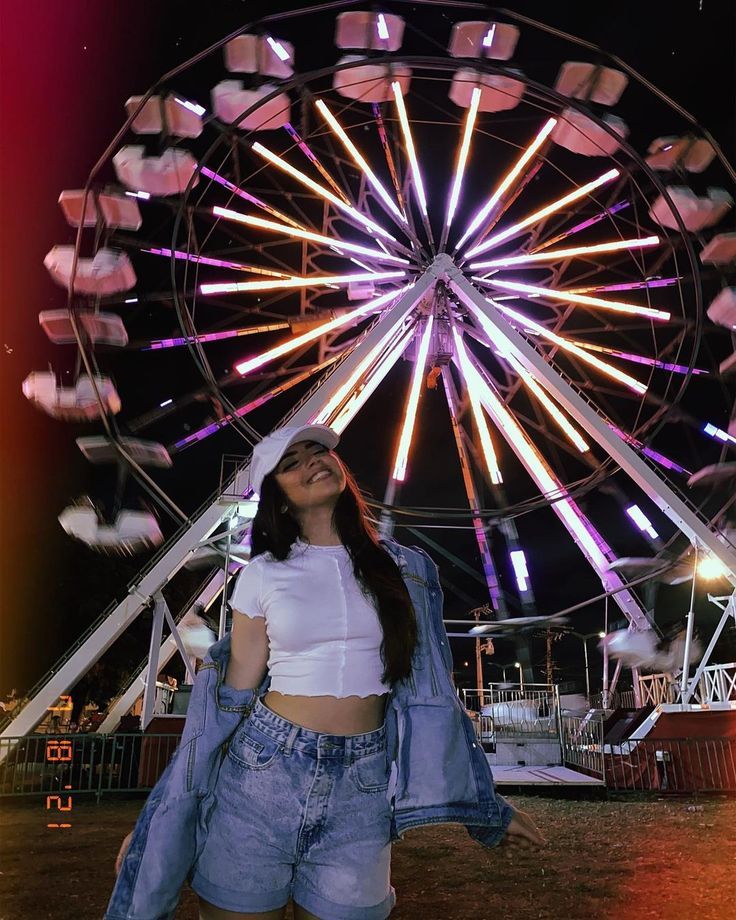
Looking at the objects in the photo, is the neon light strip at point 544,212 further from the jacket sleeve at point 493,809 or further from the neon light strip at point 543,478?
the jacket sleeve at point 493,809

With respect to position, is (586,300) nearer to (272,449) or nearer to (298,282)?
(298,282)

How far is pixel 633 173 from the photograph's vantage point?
1105 cm

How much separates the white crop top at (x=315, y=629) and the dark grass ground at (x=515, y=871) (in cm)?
296

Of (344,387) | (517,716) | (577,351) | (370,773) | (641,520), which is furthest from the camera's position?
(517,716)

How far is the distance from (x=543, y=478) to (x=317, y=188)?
6.10m

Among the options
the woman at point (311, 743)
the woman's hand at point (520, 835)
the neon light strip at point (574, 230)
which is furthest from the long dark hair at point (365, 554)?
the neon light strip at point (574, 230)

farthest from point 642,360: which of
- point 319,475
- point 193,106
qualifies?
point 319,475

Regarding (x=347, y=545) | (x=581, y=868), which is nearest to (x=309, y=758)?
(x=347, y=545)

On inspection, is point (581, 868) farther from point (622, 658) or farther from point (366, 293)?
point (366, 293)

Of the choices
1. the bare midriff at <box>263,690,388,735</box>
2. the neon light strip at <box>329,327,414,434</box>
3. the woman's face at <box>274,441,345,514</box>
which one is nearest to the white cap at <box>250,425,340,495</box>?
the woman's face at <box>274,441,345,514</box>

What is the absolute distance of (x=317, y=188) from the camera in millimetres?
12125

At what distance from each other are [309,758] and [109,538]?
9304 millimetres

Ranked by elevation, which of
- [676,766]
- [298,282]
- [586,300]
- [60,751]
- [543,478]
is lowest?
[676,766]

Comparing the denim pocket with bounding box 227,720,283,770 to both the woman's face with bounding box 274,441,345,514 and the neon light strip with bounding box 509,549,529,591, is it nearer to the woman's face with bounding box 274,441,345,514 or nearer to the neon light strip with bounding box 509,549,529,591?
the woman's face with bounding box 274,441,345,514
